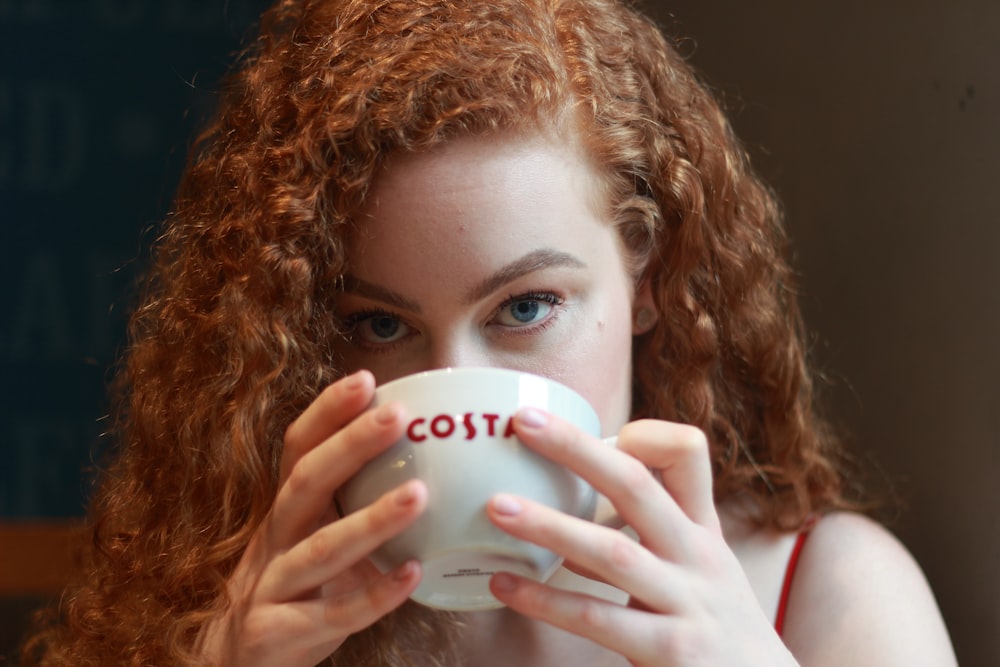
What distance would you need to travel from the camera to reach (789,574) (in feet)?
4.12

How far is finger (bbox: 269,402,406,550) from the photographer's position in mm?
789

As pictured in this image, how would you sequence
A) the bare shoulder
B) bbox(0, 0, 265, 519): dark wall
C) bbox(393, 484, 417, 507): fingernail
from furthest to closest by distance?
bbox(0, 0, 265, 519): dark wall → the bare shoulder → bbox(393, 484, 417, 507): fingernail

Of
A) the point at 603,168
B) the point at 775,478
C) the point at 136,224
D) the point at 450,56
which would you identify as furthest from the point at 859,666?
the point at 136,224

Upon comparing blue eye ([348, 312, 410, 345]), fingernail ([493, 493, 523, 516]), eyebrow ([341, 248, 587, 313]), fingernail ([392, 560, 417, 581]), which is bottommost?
fingernail ([392, 560, 417, 581])

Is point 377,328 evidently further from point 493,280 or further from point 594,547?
point 594,547

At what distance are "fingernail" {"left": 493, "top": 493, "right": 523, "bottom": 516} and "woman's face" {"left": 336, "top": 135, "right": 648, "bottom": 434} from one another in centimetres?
24

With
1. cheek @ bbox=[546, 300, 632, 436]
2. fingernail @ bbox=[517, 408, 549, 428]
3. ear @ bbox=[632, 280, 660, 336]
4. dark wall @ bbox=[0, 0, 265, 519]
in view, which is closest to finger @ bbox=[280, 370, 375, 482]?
fingernail @ bbox=[517, 408, 549, 428]

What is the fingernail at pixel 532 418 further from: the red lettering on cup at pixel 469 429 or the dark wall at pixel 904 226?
the dark wall at pixel 904 226

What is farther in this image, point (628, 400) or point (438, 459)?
point (628, 400)

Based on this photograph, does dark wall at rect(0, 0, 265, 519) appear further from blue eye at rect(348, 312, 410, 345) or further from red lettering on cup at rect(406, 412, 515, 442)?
red lettering on cup at rect(406, 412, 515, 442)

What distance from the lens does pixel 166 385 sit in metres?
1.16

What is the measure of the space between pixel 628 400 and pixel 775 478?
28 centimetres

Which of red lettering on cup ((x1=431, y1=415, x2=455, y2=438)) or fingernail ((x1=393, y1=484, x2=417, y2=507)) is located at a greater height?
red lettering on cup ((x1=431, y1=415, x2=455, y2=438))

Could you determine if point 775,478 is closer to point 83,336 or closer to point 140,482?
point 140,482
